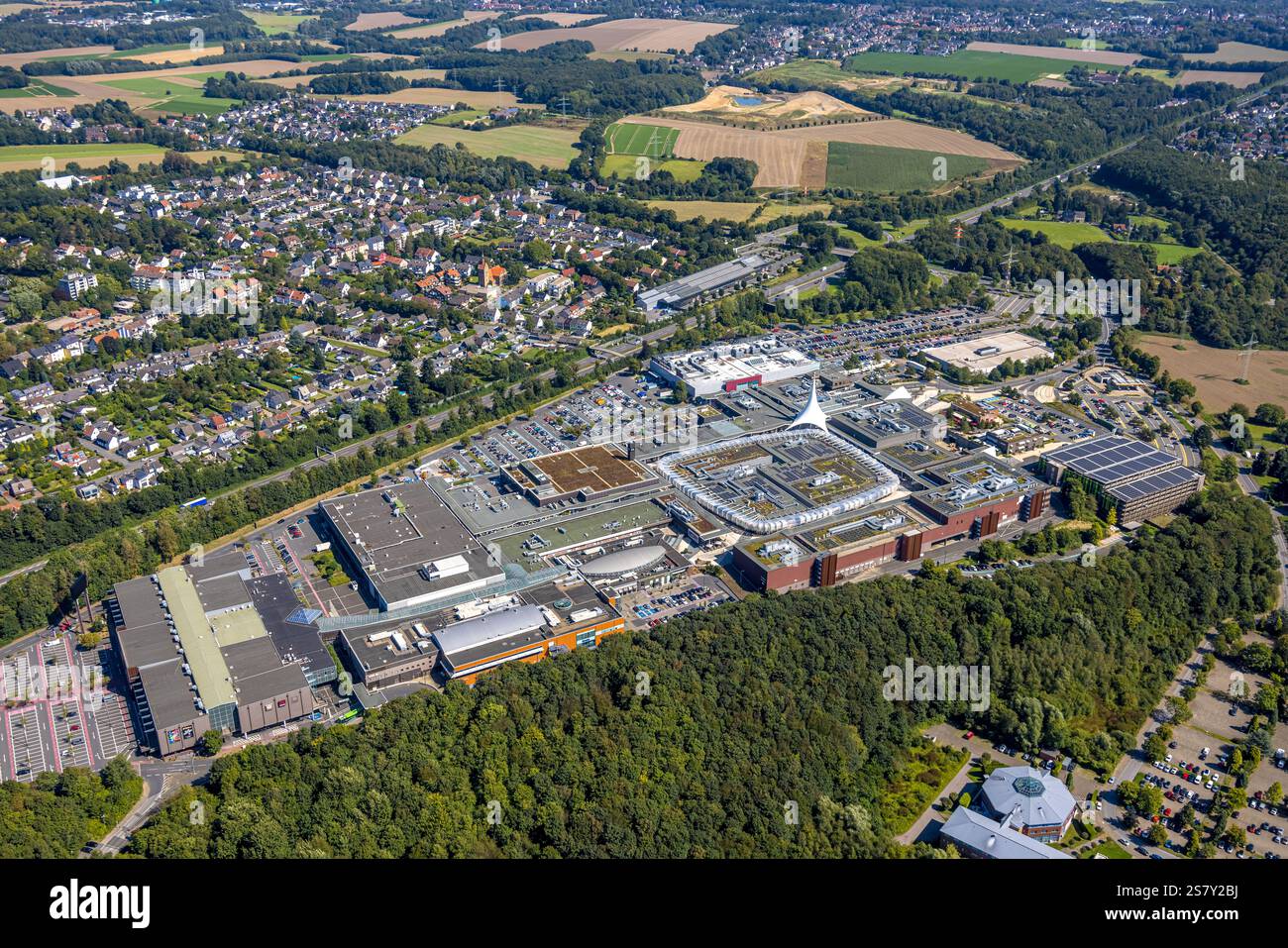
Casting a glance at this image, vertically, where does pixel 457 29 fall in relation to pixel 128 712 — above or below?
above

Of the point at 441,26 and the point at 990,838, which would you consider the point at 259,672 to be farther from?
the point at 441,26

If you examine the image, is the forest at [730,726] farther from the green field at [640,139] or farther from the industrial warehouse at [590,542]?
the green field at [640,139]

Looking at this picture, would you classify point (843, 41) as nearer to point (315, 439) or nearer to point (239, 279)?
point (239, 279)

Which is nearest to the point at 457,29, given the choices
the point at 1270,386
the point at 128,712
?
the point at 1270,386

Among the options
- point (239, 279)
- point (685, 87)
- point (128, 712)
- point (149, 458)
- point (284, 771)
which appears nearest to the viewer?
point (284, 771)

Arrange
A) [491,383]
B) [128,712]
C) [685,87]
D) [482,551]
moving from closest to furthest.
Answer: [128,712] < [482,551] < [491,383] < [685,87]

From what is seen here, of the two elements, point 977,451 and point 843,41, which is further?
point 843,41

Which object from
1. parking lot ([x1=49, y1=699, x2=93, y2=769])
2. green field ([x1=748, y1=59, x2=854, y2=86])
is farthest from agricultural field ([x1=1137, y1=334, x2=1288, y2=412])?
green field ([x1=748, y1=59, x2=854, y2=86])
